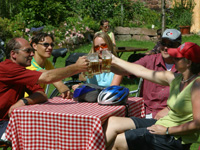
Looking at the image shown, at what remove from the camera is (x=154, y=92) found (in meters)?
4.50

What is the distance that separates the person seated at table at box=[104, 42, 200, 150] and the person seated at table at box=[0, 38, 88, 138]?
698 millimetres

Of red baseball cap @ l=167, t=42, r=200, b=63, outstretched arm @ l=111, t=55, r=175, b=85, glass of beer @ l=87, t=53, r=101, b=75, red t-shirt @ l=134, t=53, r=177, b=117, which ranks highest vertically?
red baseball cap @ l=167, t=42, r=200, b=63

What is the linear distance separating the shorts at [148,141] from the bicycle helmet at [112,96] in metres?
0.34

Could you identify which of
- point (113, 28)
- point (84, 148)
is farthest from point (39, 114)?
point (113, 28)

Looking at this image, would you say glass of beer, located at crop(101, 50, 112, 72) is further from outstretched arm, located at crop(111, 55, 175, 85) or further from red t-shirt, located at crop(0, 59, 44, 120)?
red t-shirt, located at crop(0, 59, 44, 120)

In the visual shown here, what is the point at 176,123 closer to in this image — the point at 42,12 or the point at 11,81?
the point at 11,81

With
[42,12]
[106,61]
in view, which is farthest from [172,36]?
[42,12]

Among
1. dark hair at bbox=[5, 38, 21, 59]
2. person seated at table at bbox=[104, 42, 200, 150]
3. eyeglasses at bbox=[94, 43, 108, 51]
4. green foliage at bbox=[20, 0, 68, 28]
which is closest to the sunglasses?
eyeglasses at bbox=[94, 43, 108, 51]

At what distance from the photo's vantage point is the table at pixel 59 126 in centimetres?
328

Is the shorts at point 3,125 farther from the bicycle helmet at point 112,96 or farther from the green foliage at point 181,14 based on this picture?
the green foliage at point 181,14

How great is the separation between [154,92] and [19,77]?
1717 mm

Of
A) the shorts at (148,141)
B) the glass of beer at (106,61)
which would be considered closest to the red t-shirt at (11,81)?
the glass of beer at (106,61)

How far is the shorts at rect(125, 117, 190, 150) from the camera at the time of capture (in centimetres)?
325

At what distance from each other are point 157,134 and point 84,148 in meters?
0.69
